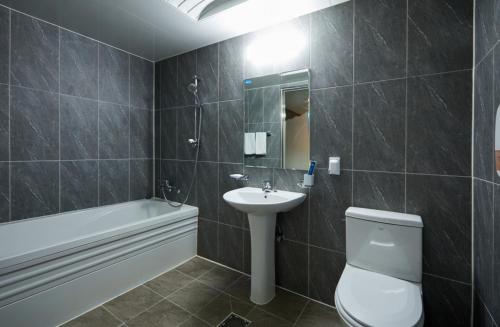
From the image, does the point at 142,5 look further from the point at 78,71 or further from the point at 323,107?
the point at 323,107

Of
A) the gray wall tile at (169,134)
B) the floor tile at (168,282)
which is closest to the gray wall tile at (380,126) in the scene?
the floor tile at (168,282)

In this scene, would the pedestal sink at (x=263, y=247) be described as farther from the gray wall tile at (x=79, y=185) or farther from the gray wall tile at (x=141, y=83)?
the gray wall tile at (x=141, y=83)

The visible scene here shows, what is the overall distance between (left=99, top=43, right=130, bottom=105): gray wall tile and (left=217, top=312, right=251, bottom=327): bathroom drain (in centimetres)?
246

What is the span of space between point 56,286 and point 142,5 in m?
2.11

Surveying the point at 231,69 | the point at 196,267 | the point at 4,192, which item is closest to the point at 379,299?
the point at 196,267

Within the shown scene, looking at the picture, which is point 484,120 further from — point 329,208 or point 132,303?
point 132,303

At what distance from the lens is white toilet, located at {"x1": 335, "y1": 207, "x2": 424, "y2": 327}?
1.04 m

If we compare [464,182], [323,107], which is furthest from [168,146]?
[464,182]

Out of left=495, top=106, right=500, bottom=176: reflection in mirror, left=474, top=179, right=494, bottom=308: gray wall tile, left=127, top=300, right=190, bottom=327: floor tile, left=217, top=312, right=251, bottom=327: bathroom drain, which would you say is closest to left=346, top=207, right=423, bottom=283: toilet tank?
left=474, top=179, right=494, bottom=308: gray wall tile

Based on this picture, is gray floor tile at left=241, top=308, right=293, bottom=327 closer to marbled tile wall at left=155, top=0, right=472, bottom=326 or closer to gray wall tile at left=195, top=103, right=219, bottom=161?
marbled tile wall at left=155, top=0, right=472, bottom=326

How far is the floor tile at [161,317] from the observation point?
5.35ft

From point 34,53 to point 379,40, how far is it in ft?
9.22

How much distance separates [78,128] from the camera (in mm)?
2367

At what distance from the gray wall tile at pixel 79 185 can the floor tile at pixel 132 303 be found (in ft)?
3.52
